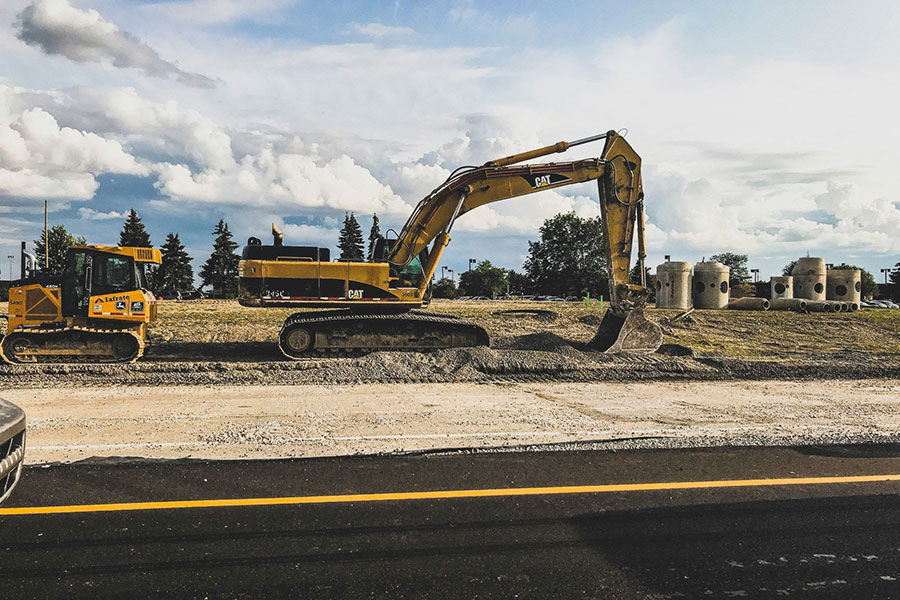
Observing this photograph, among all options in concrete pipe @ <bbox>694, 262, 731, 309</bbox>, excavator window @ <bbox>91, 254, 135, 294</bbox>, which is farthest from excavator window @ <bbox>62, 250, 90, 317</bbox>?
concrete pipe @ <bbox>694, 262, 731, 309</bbox>

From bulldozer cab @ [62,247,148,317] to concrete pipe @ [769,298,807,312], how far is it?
28.5m

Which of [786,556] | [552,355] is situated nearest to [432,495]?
[786,556]

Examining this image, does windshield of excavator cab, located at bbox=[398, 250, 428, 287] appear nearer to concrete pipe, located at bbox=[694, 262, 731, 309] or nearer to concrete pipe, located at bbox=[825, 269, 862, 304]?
concrete pipe, located at bbox=[694, 262, 731, 309]

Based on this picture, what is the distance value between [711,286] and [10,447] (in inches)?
1366

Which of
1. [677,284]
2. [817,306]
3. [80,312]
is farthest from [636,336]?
[817,306]

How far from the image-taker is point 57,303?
49.8ft

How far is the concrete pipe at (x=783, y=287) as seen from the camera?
36781 millimetres

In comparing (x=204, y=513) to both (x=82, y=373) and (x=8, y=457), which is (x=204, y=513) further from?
(x=82, y=373)

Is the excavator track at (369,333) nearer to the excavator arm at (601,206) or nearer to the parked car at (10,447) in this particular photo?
the excavator arm at (601,206)

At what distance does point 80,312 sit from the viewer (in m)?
15.2

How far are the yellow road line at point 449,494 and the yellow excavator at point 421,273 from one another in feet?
34.3

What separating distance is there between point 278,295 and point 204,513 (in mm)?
10924

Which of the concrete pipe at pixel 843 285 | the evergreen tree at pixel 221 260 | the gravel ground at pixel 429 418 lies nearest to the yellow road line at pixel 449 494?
the gravel ground at pixel 429 418

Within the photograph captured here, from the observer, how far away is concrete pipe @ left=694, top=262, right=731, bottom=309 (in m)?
34.8
